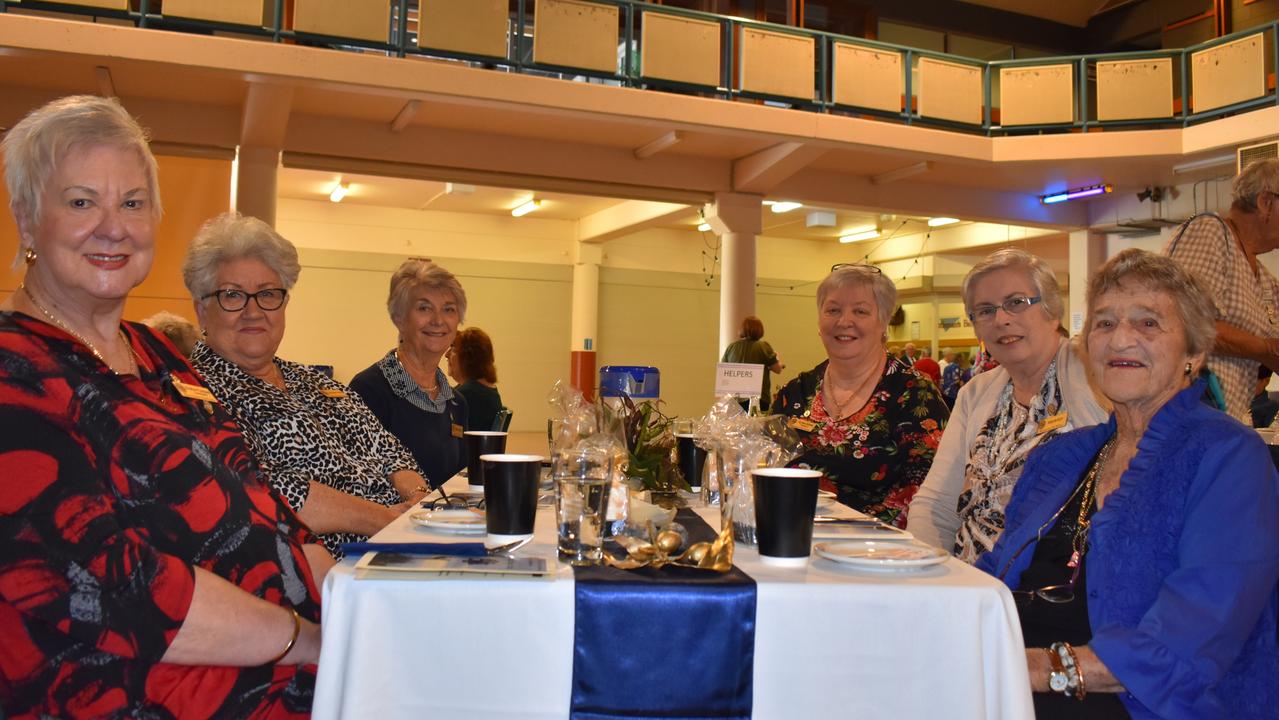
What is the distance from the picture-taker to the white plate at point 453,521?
5.19 feet

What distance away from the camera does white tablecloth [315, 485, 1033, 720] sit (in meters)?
1.18

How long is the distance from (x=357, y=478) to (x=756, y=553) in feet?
3.89

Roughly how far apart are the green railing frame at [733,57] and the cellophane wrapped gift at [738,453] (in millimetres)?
6067

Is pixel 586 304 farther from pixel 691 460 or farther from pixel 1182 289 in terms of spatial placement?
pixel 1182 289

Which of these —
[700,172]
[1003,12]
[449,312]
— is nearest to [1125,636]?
[449,312]

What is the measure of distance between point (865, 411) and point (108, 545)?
217 centimetres

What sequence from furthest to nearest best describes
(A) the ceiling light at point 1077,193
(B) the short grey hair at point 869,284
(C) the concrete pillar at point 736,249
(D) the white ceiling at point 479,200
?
1. (D) the white ceiling at point 479,200
2. (A) the ceiling light at point 1077,193
3. (C) the concrete pillar at point 736,249
4. (B) the short grey hair at point 869,284

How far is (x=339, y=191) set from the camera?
13.0 meters

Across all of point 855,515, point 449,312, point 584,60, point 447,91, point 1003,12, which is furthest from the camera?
point 1003,12

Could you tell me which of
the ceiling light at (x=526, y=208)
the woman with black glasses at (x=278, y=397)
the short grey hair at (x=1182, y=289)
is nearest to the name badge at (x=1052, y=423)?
the short grey hair at (x=1182, y=289)

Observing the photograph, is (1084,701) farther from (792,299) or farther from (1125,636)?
(792,299)

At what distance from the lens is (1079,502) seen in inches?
70.8

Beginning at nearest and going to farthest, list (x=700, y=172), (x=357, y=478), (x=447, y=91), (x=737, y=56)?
(x=357, y=478) < (x=447, y=91) < (x=737, y=56) < (x=700, y=172)

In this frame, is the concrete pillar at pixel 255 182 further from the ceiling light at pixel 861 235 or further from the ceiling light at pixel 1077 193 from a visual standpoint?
the ceiling light at pixel 861 235
